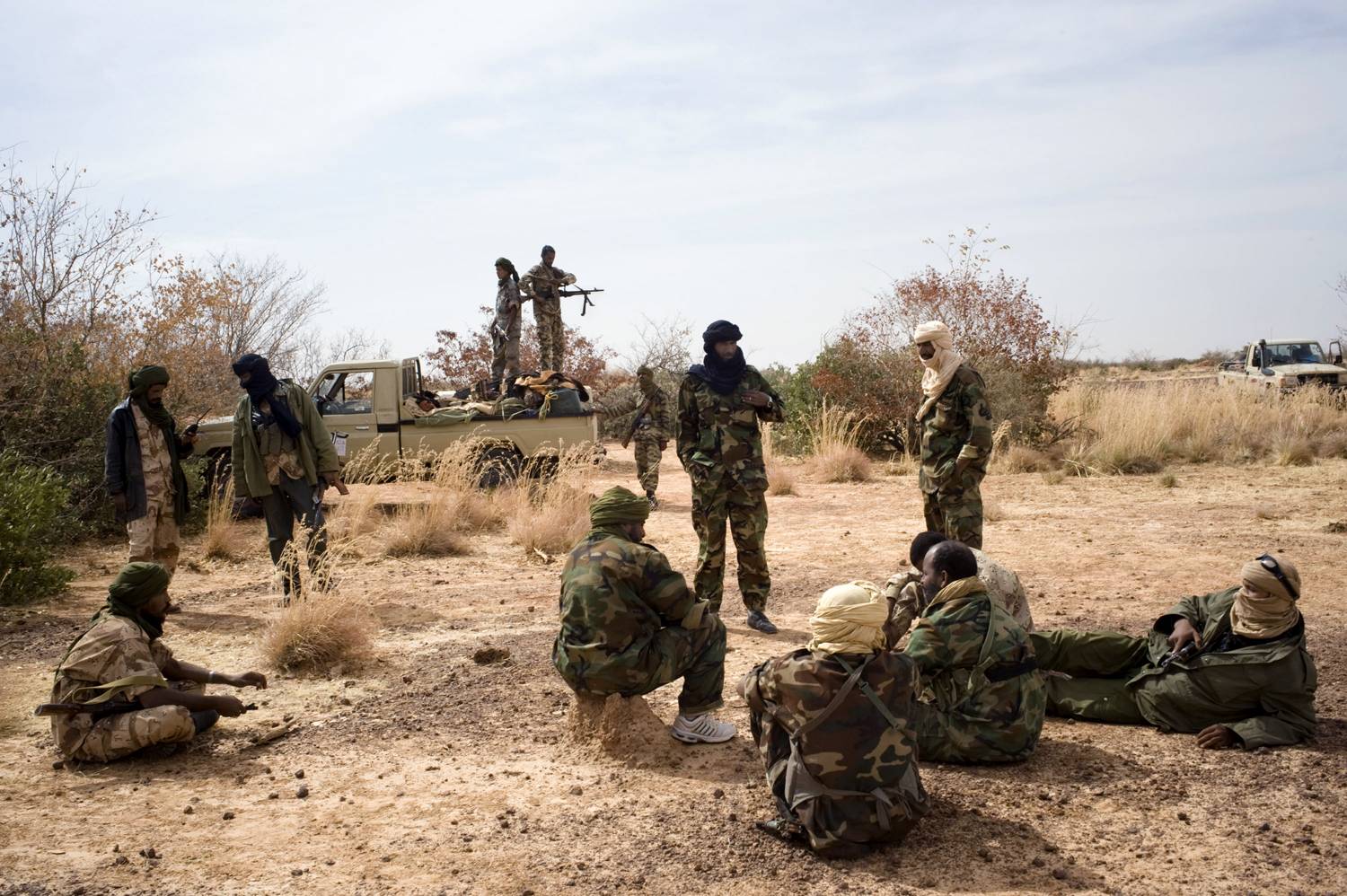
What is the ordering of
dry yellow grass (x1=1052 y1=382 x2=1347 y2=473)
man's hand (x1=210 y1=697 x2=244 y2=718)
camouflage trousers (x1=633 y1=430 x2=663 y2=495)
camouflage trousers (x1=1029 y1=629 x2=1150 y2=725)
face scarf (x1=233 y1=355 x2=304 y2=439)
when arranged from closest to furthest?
1. man's hand (x1=210 y1=697 x2=244 y2=718)
2. camouflage trousers (x1=1029 y1=629 x2=1150 y2=725)
3. face scarf (x1=233 y1=355 x2=304 y2=439)
4. camouflage trousers (x1=633 y1=430 x2=663 y2=495)
5. dry yellow grass (x1=1052 y1=382 x2=1347 y2=473)

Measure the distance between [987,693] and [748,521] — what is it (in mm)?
2412

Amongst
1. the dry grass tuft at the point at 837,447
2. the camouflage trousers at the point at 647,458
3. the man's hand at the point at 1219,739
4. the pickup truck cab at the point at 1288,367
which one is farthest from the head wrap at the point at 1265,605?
the pickup truck cab at the point at 1288,367

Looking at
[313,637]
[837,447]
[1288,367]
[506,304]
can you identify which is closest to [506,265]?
[506,304]

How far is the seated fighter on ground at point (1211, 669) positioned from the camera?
14.3 feet

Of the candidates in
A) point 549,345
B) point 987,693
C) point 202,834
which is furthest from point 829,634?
point 549,345

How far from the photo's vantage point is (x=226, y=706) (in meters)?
4.75

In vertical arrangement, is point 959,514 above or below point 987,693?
above

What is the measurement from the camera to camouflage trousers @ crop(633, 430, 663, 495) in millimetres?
11641

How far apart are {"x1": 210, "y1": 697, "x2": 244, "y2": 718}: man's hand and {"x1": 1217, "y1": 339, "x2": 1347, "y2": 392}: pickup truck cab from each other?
1884cm

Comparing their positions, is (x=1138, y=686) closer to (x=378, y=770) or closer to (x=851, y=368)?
(x=378, y=770)

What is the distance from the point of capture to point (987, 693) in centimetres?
428

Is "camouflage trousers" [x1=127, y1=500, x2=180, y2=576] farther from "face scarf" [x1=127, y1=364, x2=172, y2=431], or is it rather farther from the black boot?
the black boot

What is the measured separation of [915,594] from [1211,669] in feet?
4.08

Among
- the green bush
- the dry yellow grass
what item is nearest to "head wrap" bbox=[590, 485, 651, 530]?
the green bush
